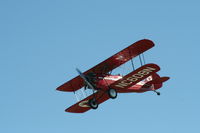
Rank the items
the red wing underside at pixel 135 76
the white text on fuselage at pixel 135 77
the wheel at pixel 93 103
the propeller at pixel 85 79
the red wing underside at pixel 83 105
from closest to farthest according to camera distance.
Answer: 1. the red wing underside at pixel 135 76
2. the white text on fuselage at pixel 135 77
3. the propeller at pixel 85 79
4. the wheel at pixel 93 103
5. the red wing underside at pixel 83 105

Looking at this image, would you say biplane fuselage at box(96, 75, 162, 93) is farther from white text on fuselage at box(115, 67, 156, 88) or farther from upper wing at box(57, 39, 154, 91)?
upper wing at box(57, 39, 154, 91)

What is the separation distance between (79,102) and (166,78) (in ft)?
17.0

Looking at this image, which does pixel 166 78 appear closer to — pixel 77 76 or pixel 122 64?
pixel 122 64

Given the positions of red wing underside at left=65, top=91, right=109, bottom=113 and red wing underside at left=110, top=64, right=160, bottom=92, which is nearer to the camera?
red wing underside at left=110, top=64, right=160, bottom=92

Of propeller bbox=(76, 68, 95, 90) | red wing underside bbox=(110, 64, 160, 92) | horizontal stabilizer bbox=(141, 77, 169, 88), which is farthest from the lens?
horizontal stabilizer bbox=(141, 77, 169, 88)

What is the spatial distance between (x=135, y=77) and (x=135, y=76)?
83 millimetres

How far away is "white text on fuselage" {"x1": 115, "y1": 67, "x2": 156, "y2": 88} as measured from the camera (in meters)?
29.7

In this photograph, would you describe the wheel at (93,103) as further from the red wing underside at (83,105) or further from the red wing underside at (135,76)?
the red wing underside at (135,76)

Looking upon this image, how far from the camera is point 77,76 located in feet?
102

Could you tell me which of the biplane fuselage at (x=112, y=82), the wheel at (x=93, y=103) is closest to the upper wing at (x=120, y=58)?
the biplane fuselage at (x=112, y=82)

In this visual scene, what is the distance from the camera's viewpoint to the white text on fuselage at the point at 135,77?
2966cm

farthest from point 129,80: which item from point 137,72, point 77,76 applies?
point 77,76

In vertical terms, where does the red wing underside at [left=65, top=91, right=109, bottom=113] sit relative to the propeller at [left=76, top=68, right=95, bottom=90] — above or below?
below

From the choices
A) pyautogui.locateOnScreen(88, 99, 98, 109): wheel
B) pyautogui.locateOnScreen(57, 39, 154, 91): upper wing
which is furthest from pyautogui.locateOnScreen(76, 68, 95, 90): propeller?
pyautogui.locateOnScreen(88, 99, 98, 109): wheel
